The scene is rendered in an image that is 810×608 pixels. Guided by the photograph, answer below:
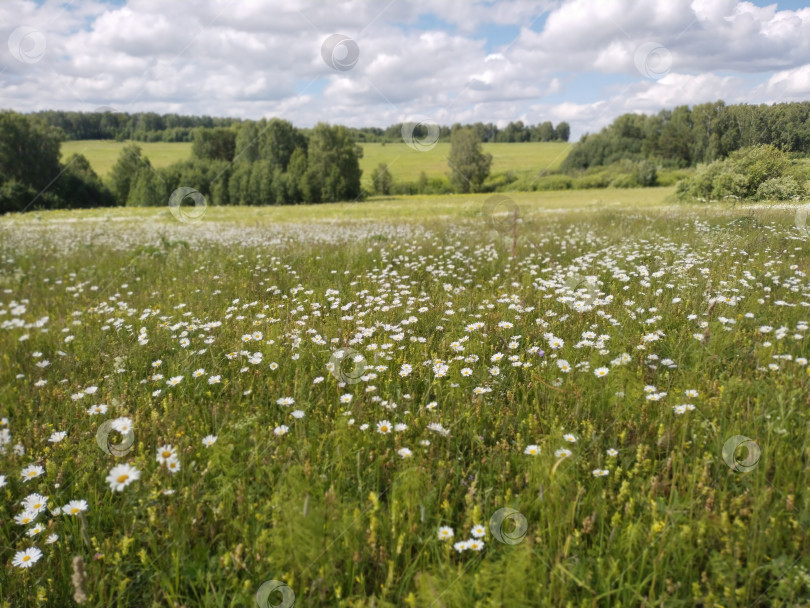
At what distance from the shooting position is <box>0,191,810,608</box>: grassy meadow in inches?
82.2

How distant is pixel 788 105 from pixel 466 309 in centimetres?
549

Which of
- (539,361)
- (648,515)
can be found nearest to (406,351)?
(539,361)

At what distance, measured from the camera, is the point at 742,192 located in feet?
26.4

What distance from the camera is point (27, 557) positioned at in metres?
2.30

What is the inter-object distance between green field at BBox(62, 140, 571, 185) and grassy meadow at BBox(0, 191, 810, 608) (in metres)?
63.8

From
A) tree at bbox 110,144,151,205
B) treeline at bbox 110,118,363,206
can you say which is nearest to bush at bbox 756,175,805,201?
treeline at bbox 110,118,363,206

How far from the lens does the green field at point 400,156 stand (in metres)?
71.3

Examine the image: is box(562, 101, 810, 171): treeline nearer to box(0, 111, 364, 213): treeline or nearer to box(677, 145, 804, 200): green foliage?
box(677, 145, 804, 200): green foliage

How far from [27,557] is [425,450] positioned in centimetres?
207

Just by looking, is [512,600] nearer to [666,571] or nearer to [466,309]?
[666,571]

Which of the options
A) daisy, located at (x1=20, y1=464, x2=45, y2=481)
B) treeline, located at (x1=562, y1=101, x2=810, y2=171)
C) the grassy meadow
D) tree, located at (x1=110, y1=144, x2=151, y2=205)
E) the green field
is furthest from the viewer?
the green field

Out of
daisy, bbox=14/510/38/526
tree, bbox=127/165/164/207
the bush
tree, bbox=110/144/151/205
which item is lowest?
daisy, bbox=14/510/38/526

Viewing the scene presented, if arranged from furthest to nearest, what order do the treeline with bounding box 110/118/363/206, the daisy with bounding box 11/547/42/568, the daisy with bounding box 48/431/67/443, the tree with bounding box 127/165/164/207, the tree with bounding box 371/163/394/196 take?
1. the tree with bounding box 371/163/394/196
2. the treeline with bounding box 110/118/363/206
3. the tree with bounding box 127/165/164/207
4. the daisy with bounding box 48/431/67/443
5. the daisy with bounding box 11/547/42/568

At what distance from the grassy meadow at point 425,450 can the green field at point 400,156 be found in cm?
6382
